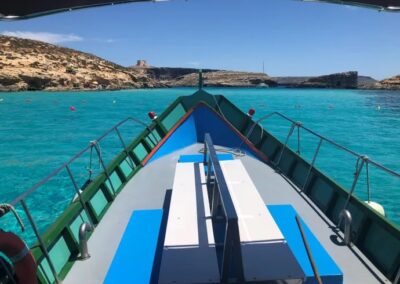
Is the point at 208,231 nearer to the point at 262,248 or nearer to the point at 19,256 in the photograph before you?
the point at 262,248

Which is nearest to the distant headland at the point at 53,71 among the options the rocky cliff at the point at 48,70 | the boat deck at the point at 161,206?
the rocky cliff at the point at 48,70

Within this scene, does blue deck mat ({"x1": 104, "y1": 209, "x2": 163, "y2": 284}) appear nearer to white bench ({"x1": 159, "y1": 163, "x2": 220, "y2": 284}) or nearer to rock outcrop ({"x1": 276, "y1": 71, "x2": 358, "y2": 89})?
white bench ({"x1": 159, "y1": 163, "x2": 220, "y2": 284})

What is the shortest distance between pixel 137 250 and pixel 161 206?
5.50ft

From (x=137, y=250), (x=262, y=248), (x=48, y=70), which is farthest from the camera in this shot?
(x=48, y=70)

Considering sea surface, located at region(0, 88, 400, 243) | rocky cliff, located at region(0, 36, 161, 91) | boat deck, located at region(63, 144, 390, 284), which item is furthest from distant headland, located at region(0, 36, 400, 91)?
boat deck, located at region(63, 144, 390, 284)

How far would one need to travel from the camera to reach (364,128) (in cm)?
3256

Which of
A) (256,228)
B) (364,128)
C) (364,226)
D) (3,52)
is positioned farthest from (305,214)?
(3,52)

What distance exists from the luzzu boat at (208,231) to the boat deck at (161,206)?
0.02 m

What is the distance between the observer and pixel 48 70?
87.8 m

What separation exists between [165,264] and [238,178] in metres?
2.63

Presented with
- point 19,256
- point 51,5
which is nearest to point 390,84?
point 51,5

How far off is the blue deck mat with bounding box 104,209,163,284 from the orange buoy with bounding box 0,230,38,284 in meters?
0.97

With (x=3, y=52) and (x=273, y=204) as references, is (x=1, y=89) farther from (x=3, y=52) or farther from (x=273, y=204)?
(x=273, y=204)

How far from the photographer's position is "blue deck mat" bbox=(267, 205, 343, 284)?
12.8 ft
